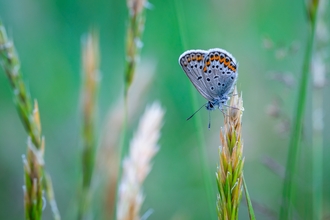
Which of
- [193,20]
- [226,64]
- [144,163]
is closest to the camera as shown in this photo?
[144,163]

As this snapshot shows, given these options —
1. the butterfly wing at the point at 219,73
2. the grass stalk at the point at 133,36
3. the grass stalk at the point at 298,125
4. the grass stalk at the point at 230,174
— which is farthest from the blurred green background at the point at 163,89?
the grass stalk at the point at 230,174

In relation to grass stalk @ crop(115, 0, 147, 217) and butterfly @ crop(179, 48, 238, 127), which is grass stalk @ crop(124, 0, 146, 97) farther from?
butterfly @ crop(179, 48, 238, 127)

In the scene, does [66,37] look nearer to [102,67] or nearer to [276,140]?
[102,67]

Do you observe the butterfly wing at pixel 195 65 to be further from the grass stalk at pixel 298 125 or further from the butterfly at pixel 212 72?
the grass stalk at pixel 298 125

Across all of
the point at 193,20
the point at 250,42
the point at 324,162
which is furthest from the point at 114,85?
the point at 324,162

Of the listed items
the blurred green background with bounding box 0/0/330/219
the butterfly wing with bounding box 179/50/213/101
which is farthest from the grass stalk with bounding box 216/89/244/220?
the blurred green background with bounding box 0/0/330/219

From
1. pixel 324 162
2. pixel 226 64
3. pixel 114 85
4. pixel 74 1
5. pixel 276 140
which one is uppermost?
pixel 74 1

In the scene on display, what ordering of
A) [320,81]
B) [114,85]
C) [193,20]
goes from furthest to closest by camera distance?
[193,20]
[114,85]
[320,81]
